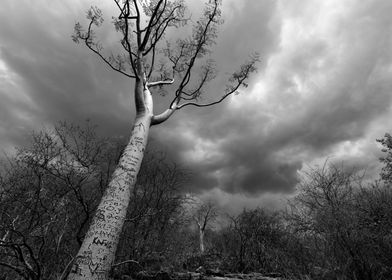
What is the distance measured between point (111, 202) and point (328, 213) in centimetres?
417

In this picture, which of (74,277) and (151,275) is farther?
(151,275)

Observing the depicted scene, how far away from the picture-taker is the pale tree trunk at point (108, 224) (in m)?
1.88

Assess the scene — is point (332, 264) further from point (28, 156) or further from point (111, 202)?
point (28, 156)

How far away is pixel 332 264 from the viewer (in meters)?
3.20

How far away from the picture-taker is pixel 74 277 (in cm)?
180

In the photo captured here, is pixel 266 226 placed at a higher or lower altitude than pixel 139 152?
higher

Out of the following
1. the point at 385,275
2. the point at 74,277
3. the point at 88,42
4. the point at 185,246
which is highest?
the point at 88,42

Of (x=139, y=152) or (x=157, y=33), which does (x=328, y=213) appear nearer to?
(x=139, y=152)

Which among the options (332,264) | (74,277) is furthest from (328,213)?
(74,277)

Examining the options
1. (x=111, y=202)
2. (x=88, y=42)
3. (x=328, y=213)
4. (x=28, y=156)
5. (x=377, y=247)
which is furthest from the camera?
(x=28, y=156)

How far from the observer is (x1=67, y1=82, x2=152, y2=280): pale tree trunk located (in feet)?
6.16

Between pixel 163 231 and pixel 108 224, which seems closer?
pixel 108 224

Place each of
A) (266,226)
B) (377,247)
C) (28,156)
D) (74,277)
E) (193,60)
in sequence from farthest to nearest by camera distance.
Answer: (266,226) → (28,156) → (193,60) → (377,247) → (74,277)

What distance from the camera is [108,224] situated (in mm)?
2131
